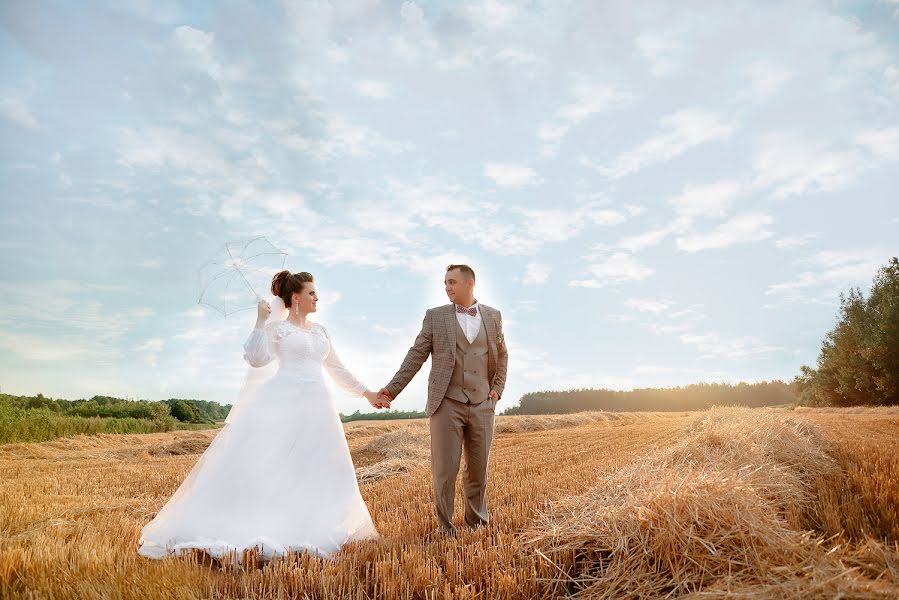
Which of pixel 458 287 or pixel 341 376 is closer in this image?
pixel 458 287

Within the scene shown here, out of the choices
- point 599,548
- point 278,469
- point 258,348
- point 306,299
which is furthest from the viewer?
point 306,299

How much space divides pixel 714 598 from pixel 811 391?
4301 cm

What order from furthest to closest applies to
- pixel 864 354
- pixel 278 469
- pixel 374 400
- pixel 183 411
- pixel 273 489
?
pixel 183 411 → pixel 864 354 → pixel 374 400 → pixel 278 469 → pixel 273 489

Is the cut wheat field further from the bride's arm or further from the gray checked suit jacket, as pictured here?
the bride's arm

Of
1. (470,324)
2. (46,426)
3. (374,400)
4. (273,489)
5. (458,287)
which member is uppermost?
(458,287)

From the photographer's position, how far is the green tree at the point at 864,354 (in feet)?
102

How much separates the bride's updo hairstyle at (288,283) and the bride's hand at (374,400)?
1.27m

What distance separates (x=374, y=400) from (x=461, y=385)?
1220 millimetres

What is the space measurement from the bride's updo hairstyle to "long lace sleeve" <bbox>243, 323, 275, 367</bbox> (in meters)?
0.48

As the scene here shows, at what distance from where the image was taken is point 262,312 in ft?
18.9

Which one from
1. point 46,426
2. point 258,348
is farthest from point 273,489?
point 46,426

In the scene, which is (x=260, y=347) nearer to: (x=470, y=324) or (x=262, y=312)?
(x=262, y=312)

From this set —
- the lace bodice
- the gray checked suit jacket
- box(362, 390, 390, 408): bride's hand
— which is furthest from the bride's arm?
the gray checked suit jacket

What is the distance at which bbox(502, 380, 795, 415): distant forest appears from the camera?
173 ft
